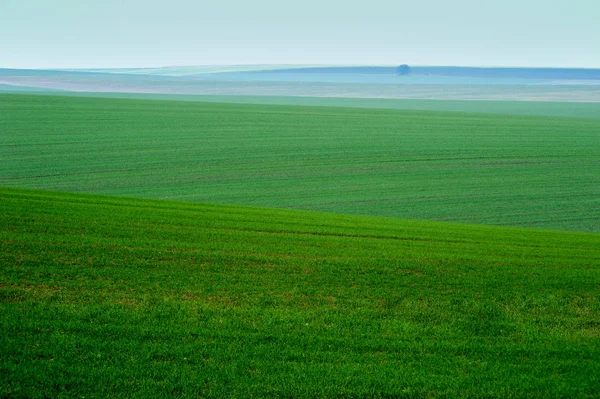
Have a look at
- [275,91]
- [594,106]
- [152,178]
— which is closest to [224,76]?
[275,91]

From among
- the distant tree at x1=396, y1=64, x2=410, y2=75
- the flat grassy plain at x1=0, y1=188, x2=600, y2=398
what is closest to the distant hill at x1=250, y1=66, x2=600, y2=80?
the distant tree at x1=396, y1=64, x2=410, y2=75

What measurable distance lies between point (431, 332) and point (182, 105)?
176 ft

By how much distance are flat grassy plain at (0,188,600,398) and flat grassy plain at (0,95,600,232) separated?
1084 centimetres

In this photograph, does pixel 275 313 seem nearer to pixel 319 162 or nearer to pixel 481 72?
pixel 319 162

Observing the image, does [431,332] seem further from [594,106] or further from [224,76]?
[224,76]

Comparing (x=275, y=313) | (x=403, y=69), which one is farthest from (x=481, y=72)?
(x=275, y=313)

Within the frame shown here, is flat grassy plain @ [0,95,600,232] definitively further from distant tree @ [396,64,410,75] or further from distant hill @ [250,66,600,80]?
distant hill @ [250,66,600,80]

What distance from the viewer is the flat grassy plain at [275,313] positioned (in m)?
6.82

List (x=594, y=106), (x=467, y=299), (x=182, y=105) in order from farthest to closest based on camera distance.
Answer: (x=594, y=106)
(x=182, y=105)
(x=467, y=299)

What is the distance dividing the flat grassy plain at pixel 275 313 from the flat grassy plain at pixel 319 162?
1084 centimetres

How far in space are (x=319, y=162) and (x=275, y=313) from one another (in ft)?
79.7

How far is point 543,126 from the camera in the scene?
2020 inches

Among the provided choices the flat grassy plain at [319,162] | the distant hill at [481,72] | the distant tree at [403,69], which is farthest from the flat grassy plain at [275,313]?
the distant hill at [481,72]

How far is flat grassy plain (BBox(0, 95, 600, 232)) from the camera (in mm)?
24938
